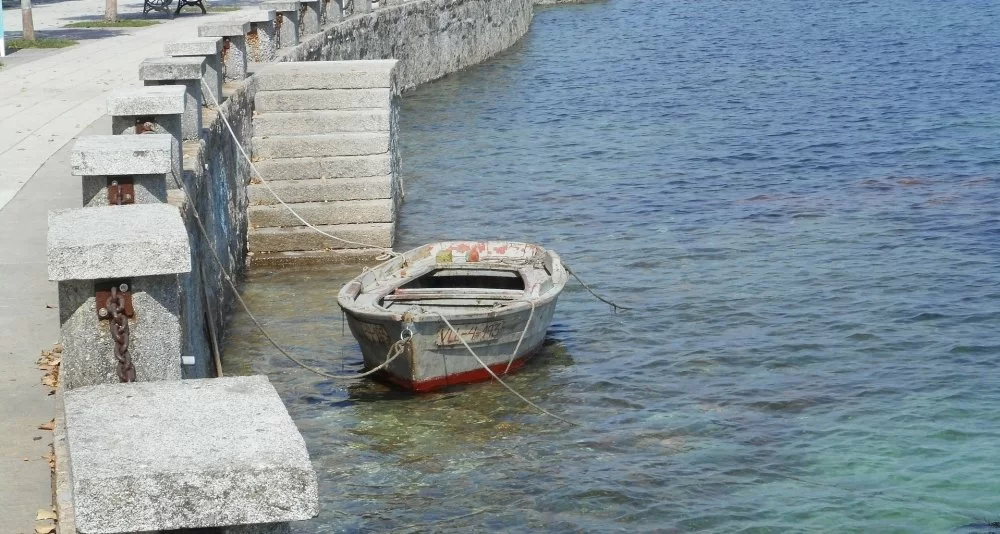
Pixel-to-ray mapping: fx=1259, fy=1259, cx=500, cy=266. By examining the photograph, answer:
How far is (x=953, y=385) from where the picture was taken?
13086 mm

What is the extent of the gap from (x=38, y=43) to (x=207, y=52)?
56.4 ft

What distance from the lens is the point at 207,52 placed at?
46.1 feet

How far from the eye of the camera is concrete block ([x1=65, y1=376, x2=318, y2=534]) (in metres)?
3.74

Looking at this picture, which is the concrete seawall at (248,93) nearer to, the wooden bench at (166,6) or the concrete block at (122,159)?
the concrete block at (122,159)

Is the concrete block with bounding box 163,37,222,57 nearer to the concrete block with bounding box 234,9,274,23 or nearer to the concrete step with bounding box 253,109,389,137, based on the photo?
the concrete step with bounding box 253,109,389,137

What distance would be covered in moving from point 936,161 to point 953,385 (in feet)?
41.4

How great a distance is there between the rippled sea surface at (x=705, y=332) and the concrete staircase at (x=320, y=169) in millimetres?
610

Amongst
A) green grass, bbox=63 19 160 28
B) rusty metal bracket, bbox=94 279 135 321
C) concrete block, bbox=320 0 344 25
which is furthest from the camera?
green grass, bbox=63 19 160 28

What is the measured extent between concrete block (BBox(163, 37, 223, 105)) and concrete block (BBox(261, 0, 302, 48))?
6931 millimetres

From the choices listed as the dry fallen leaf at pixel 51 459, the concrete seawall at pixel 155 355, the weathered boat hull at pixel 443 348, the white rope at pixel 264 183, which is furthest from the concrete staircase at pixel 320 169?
the dry fallen leaf at pixel 51 459

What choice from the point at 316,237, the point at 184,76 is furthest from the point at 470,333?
the point at 316,237

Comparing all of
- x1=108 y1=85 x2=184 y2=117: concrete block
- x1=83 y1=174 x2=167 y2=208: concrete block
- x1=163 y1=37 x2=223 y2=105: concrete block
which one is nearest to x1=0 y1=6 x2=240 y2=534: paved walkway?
x1=83 y1=174 x2=167 y2=208: concrete block

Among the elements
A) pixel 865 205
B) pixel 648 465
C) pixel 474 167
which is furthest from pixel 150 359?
pixel 474 167

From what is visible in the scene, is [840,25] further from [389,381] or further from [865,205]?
[389,381]
